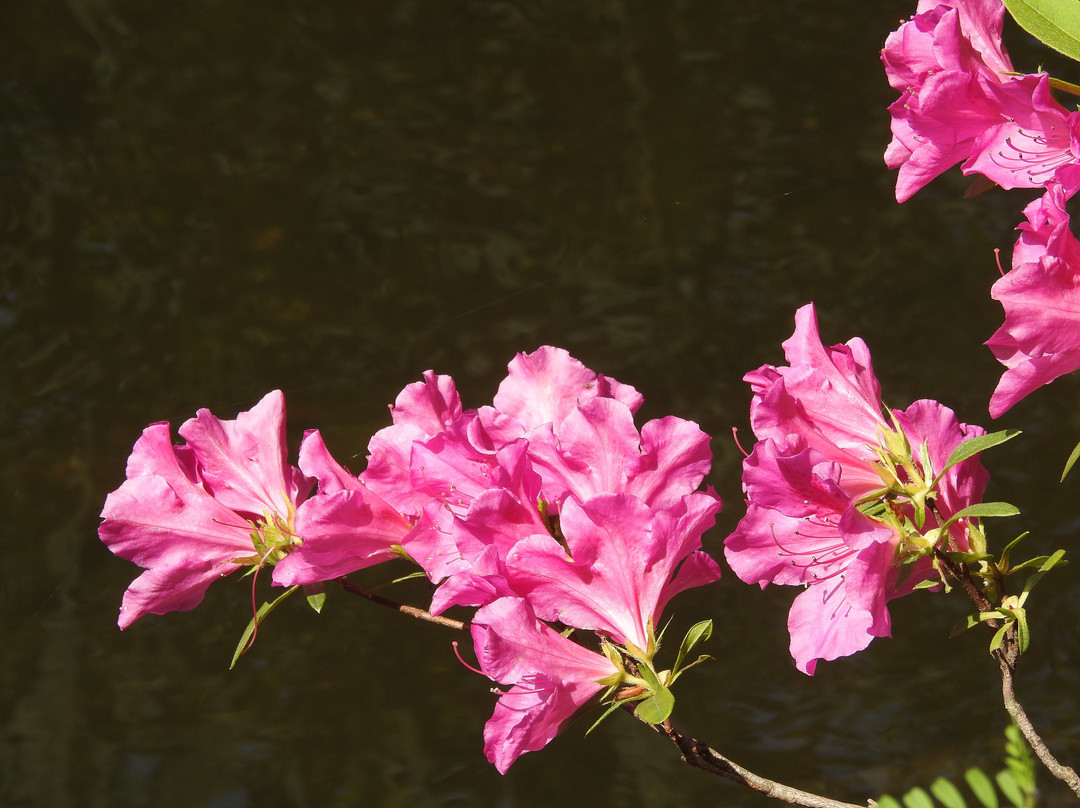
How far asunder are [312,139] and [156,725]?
0.70 m

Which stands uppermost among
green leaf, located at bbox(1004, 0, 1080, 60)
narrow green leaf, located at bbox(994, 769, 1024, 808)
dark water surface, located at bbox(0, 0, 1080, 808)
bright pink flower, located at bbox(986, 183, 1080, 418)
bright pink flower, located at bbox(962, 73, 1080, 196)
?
green leaf, located at bbox(1004, 0, 1080, 60)

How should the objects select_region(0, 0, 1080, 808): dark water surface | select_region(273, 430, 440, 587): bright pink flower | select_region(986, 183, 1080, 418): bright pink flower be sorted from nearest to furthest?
select_region(986, 183, 1080, 418): bright pink flower → select_region(273, 430, 440, 587): bright pink flower → select_region(0, 0, 1080, 808): dark water surface

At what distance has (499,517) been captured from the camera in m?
0.46

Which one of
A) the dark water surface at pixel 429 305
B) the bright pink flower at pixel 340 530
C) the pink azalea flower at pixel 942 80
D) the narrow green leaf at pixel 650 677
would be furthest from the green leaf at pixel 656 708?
the dark water surface at pixel 429 305

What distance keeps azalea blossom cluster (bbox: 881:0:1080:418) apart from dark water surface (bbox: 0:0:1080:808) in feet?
2.65

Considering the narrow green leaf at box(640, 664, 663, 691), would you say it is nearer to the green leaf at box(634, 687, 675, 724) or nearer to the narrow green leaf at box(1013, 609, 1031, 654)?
the green leaf at box(634, 687, 675, 724)

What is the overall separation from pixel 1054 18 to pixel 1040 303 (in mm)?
121

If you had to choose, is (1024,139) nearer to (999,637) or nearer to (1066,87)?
(1066,87)

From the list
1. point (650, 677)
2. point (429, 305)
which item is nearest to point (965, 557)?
point (650, 677)

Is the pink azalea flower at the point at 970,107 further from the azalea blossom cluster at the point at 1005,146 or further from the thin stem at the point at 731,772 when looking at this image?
the thin stem at the point at 731,772

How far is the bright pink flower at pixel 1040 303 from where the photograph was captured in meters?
0.39

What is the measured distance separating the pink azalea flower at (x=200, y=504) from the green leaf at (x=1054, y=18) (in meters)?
0.39

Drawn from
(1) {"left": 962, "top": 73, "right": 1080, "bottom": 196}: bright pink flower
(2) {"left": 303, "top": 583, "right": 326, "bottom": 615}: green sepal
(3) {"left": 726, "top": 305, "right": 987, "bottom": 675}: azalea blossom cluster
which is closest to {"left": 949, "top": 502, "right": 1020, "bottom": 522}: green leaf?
(3) {"left": 726, "top": 305, "right": 987, "bottom": 675}: azalea blossom cluster

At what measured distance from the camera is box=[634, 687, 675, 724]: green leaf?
45 centimetres
